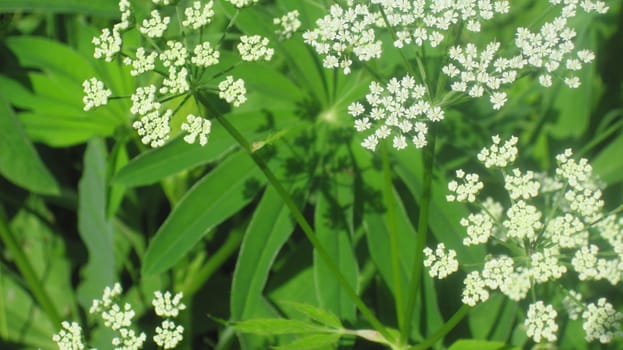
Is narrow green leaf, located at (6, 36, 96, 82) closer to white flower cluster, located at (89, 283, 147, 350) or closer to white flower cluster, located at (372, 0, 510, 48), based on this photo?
white flower cluster, located at (89, 283, 147, 350)

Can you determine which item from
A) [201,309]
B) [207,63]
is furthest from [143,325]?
[207,63]

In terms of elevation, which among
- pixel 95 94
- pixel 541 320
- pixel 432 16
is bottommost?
pixel 541 320

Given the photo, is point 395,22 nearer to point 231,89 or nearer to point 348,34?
point 348,34

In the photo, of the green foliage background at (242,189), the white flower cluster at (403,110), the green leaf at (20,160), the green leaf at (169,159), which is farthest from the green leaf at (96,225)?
the white flower cluster at (403,110)

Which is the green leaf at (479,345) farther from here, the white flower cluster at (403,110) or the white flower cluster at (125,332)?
the white flower cluster at (125,332)

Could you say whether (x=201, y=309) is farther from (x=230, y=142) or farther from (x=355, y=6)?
(x=355, y=6)

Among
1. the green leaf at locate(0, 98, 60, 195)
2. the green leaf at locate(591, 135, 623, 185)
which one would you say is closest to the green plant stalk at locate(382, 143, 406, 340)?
the green leaf at locate(0, 98, 60, 195)

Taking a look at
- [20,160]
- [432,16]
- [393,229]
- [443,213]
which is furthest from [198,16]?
[443,213]
